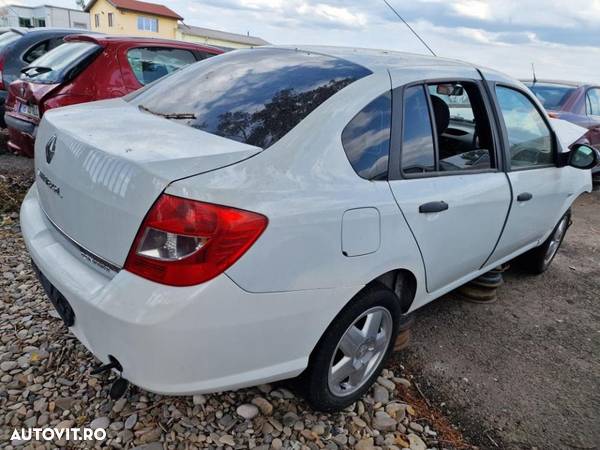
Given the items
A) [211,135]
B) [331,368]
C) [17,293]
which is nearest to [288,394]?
[331,368]

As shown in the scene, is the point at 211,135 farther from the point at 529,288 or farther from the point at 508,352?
the point at 529,288

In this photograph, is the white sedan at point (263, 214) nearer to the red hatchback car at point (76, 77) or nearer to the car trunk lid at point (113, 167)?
the car trunk lid at point (113, 167)

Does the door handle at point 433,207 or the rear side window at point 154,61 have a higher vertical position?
the rear side window at point 154,61

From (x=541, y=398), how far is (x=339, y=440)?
124 cm

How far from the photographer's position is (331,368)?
81.8 inches

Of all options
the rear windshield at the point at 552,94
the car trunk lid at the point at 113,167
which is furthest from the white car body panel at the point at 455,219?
the rear windshield at the point at 552,94

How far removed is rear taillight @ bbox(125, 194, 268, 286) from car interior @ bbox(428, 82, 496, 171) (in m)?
1.34

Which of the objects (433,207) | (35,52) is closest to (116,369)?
(433,207)

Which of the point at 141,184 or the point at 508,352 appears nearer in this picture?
the point at 141,184

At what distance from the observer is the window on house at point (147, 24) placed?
47125mm

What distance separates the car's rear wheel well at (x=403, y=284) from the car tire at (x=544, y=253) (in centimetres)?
207

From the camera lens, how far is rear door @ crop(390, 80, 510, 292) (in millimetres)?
2156

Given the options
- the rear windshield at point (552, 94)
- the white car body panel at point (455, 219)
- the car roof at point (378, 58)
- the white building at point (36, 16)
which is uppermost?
the car roof at point (378, 58)

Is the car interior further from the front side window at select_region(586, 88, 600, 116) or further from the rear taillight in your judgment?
the front side window at select_region(586, 88, 600, 116)
